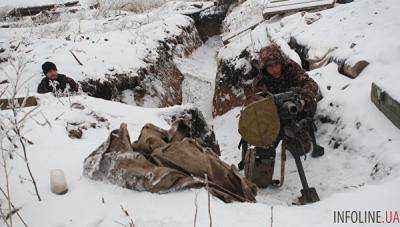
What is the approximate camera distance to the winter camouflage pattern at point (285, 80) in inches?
186

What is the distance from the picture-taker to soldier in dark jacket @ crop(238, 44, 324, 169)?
472 cm

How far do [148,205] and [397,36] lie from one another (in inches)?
156

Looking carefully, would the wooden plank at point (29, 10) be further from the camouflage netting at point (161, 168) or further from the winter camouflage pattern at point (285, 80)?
the camouflage netting at point (161, 168)

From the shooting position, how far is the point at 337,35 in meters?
6.29

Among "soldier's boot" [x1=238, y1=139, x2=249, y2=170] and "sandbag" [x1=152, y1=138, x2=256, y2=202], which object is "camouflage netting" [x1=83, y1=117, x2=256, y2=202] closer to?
"sandbag" [x1=152, y1=138, x2=256, y2=202]

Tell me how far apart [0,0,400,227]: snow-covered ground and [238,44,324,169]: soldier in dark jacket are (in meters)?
0.45

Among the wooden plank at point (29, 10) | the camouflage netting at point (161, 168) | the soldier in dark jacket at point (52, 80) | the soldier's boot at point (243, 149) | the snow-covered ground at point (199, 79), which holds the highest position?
the camouflage netting at point (161, 168)

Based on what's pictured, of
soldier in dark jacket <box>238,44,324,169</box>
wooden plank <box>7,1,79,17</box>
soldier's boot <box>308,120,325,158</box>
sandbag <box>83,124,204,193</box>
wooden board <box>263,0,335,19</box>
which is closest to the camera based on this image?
sandbag <box>83,124,204,193</box>

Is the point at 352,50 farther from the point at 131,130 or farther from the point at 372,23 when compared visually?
the point at 131,130

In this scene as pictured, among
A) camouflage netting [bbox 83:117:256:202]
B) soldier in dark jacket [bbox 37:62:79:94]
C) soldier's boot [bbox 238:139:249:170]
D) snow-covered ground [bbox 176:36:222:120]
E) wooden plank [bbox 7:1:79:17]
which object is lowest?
snow-covered ground [bbox 176:36:222:120]

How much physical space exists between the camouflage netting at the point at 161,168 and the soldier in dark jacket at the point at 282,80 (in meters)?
1.57

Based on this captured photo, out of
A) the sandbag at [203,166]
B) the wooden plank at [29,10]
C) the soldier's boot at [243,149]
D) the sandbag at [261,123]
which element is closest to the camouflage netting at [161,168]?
the sandbag at [203,166]

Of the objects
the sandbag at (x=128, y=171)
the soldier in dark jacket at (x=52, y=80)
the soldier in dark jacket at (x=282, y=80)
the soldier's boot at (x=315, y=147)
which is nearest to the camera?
the sandbag at (x=128, y=171)

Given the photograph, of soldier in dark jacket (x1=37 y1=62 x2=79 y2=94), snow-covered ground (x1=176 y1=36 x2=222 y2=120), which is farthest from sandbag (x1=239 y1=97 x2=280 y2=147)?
snow-covered ground (x1=176 y1=36 x2=222 y2=120)
